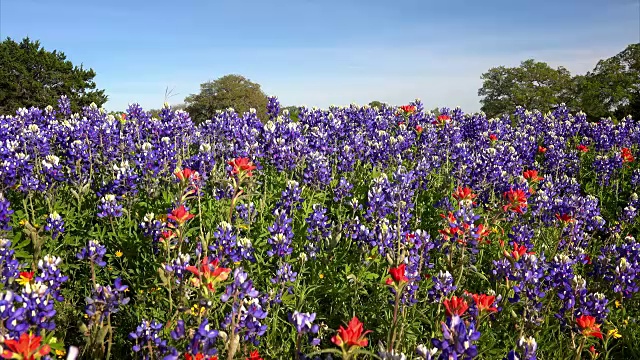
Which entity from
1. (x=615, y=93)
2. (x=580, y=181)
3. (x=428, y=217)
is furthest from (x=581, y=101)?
(x=428, y=217)

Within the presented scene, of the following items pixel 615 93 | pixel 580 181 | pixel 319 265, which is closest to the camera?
pixel 319 265

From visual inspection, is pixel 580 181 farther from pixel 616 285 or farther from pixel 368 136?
pixel 616 285

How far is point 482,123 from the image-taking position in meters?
10.8

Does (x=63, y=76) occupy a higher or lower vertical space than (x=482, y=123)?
higher

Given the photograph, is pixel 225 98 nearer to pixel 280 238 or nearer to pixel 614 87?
→ pixel 280 238

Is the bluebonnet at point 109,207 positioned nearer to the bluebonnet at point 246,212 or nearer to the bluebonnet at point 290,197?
the bluebonnet at point 246,212

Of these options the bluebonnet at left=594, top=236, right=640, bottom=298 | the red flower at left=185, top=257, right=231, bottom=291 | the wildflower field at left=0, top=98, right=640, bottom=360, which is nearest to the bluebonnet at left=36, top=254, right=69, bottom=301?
the wildflower field at left=0, top=98, right=640, bottom=360

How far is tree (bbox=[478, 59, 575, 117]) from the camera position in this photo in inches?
1196

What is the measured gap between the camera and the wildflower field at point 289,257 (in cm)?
265

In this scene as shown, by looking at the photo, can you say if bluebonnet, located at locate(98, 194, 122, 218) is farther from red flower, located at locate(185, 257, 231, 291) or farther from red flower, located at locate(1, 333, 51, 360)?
red flower, located at locate(1, 333, 51, 360)

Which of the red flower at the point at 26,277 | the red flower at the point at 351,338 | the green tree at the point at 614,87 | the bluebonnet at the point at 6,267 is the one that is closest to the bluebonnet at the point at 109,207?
the red flower at the point at 26,277

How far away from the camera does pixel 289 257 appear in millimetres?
4520

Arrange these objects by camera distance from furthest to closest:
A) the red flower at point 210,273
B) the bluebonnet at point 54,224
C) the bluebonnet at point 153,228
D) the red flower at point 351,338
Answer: the bluebonnet at point 54,224 → the bluebonnet at point 153,228 → the red flower at point 210,273 → the red flower at point 351,338

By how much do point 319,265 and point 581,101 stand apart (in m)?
30.4
